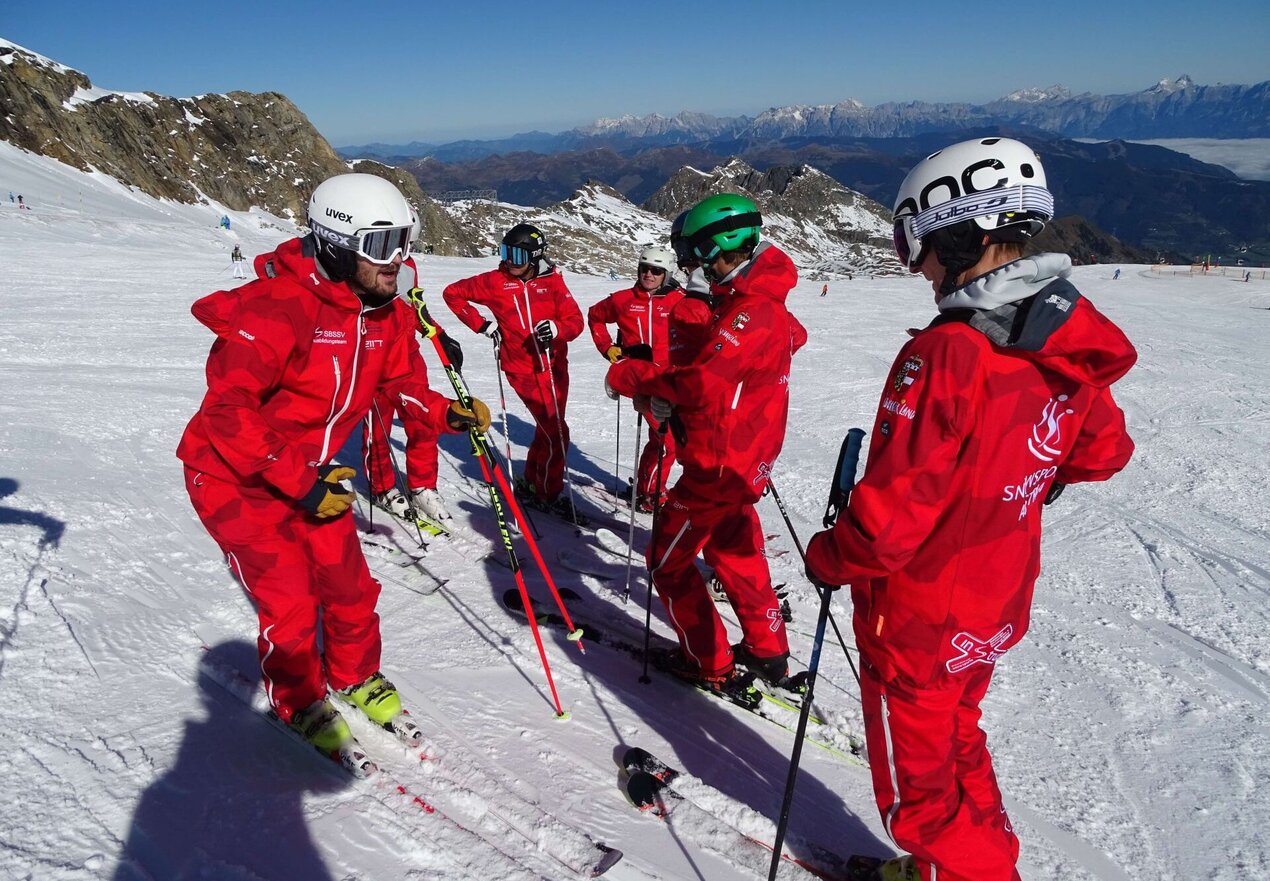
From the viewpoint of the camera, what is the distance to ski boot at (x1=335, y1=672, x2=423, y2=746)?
3.56 metres

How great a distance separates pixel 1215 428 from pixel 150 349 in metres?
16.2

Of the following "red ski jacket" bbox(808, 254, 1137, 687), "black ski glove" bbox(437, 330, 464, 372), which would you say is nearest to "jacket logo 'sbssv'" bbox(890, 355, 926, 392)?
"red ski jacket" bbox(808, 254, 1137, 687)

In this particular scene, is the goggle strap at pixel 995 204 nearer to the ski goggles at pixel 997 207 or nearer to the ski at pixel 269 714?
the ski goggles at pixel 997 207

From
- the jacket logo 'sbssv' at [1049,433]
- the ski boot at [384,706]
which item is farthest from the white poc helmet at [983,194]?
the ski boot at [384,706]

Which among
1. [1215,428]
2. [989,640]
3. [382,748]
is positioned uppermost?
[989,640]

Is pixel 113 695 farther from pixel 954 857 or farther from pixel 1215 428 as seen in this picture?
pixel 1215 428

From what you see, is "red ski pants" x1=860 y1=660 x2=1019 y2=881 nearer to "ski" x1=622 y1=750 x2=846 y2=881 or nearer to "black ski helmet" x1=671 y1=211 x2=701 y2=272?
"ski" x1=622 y1=750 x2=846 y2=881

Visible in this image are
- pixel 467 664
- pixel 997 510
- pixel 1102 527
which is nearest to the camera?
pixel 997 510

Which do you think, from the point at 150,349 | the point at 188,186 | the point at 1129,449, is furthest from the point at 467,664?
the point at 188,186

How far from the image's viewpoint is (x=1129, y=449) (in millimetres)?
2688

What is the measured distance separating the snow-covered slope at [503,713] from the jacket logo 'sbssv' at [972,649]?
4.46 ft

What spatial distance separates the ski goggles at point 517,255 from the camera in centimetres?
710

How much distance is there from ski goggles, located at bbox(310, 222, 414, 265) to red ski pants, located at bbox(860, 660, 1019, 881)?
276 centimetres

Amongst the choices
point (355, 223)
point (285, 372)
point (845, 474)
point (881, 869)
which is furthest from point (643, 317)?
point (881, 869)
